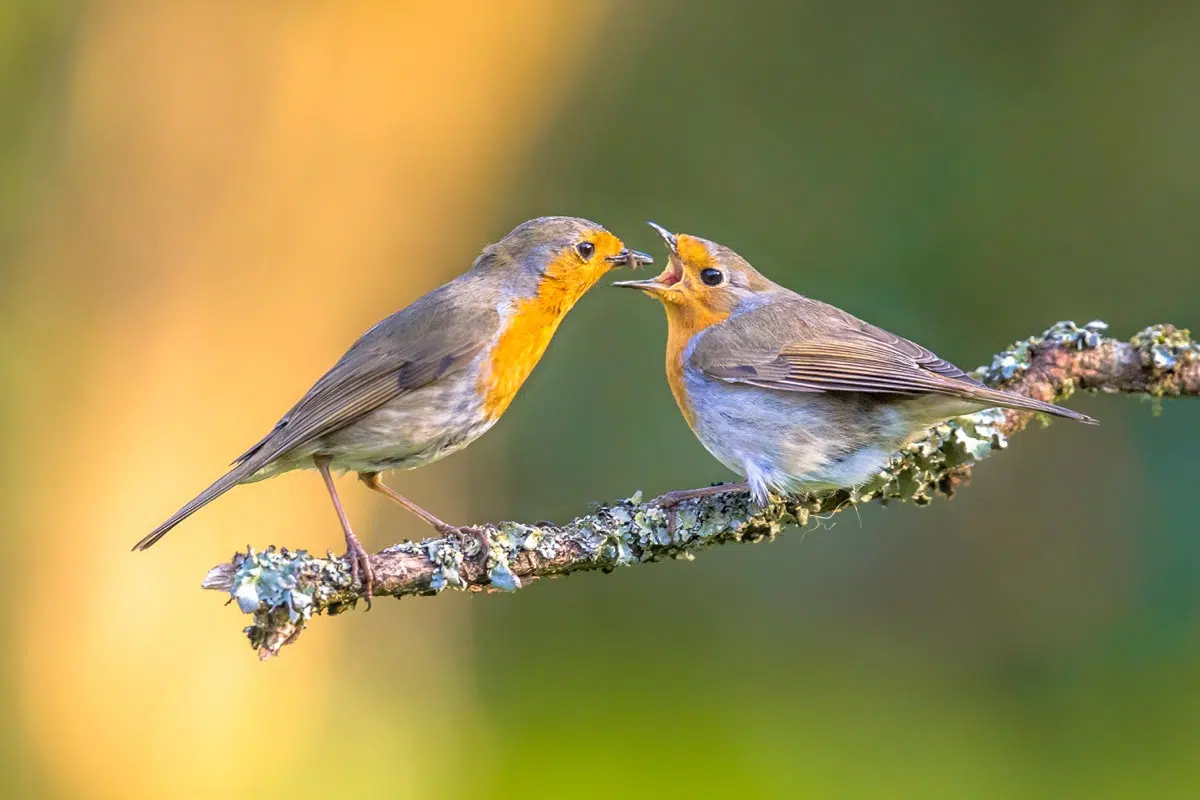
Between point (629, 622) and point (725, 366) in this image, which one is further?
point (629, 622)

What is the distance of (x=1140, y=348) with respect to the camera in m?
4.18

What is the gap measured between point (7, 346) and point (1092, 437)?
5396 millimetres

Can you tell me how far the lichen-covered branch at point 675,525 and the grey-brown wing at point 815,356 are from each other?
0.32 meters

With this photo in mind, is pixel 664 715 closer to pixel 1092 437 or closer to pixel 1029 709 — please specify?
pixel 1029 709

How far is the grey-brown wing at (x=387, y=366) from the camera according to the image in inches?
151

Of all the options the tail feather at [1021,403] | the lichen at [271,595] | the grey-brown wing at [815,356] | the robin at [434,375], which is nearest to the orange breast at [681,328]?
the grey-brown wing at [815,356]

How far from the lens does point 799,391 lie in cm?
420

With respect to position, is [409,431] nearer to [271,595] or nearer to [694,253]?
[271,595]

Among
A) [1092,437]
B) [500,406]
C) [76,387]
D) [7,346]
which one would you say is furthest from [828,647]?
[7,346]

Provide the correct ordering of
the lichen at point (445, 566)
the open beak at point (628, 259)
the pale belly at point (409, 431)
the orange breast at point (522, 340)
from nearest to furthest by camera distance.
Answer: the lichen at point (445, 566) < the pale belly at point (409, 431) < the orange breast at point (522, 340) < the open beak at point (628, 259)

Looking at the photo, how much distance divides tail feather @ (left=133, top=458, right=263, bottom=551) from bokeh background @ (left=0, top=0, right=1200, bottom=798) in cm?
166

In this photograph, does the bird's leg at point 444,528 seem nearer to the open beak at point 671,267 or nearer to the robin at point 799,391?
the robin at point 799,391

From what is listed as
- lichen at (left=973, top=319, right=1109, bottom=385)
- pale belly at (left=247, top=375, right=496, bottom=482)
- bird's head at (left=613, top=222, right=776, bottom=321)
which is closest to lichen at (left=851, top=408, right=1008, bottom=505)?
lichen at (left=973, top=319, right=1109, bottom=385)

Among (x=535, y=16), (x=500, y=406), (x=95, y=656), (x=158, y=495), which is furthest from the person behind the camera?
(x=535, y=16)
